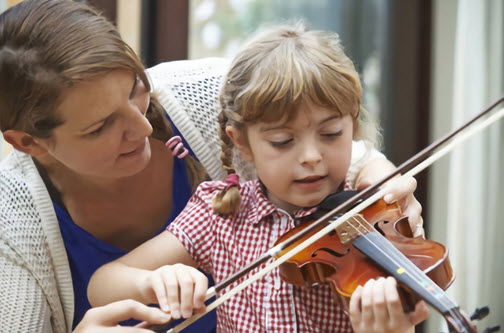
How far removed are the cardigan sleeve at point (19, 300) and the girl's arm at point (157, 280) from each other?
15 cm

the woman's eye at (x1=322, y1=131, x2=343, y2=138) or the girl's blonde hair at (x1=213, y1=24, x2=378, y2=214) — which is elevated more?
the girl's blonde hair at (x1=213, y1=24, x2=378, y2=214)

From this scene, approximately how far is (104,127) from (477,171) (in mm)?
1681

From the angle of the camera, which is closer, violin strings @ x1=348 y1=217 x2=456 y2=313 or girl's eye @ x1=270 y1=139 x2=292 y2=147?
violin strings @ x1=348 y1=217 x2=456 y2=313

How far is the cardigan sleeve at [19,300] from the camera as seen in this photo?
129 cm

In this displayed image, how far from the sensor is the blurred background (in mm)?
2570

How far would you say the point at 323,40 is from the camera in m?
1.21

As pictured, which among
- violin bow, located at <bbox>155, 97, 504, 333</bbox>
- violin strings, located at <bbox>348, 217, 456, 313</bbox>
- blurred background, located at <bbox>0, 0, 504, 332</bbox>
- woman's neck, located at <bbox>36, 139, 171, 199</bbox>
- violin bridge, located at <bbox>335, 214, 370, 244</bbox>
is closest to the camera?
violin strings, located at <bbox>348, 217, 456, 313</bbox>

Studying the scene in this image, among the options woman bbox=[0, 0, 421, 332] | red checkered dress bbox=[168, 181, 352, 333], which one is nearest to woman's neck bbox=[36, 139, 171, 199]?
woman bbox=[0, 0, 421, 332]

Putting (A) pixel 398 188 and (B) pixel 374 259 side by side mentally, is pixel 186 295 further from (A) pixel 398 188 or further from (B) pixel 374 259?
(A) pixel 398 188

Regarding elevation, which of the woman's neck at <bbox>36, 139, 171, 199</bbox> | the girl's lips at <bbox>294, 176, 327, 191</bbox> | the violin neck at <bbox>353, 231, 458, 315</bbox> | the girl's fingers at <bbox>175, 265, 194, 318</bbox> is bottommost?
the woman's neck at <bbox>36, 139, 171, 199</bbox>

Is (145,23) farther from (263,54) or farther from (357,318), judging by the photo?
(357,318)

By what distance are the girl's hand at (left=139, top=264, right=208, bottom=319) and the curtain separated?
1720 millimetres

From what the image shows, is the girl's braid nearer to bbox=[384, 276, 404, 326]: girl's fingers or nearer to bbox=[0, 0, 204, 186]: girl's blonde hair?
bbox=[0, 0, 204, 186]: girl's blonde hair

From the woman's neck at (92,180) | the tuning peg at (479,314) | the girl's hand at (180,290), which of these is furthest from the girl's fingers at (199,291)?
the woman's neck at (92,180)
